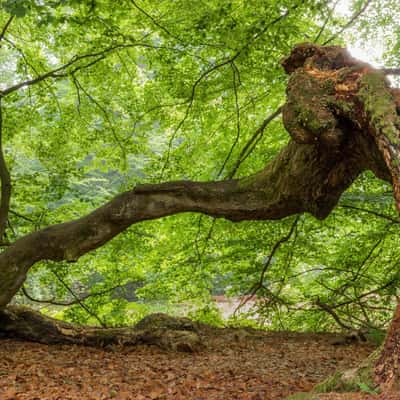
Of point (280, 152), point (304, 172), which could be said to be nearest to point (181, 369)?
point (304, 172)

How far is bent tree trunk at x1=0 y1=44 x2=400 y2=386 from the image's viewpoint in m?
2.75

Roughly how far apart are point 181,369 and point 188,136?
3.38 m

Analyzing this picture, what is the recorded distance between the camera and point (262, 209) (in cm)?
405

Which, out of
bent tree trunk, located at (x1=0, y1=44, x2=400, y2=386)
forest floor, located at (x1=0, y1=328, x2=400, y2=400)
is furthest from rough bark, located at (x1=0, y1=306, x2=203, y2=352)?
bent tree trunk, located at (x1=0, y1=44, x2=400, y2=386)

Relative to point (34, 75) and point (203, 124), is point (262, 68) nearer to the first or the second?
point (203, 124)

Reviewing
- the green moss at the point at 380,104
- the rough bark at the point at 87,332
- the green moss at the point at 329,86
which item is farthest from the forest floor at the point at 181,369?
the green moss at the point at 329,86

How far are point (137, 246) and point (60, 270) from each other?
3.87 feet

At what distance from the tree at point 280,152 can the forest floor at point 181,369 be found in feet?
2.65

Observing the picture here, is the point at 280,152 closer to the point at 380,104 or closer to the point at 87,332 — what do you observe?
the point at 380,104

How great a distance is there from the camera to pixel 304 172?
3.67 m

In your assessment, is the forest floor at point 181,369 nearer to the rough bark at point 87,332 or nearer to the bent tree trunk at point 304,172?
the rough bark at point 87,332

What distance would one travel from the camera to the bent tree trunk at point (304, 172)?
2754 mm

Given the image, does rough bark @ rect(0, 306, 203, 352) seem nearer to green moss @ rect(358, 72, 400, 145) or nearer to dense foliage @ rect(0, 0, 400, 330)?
dense foliage @ rect(0, 0, 400, 330)

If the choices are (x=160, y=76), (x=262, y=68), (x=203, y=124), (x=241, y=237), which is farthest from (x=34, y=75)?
(x=241, y=237)
